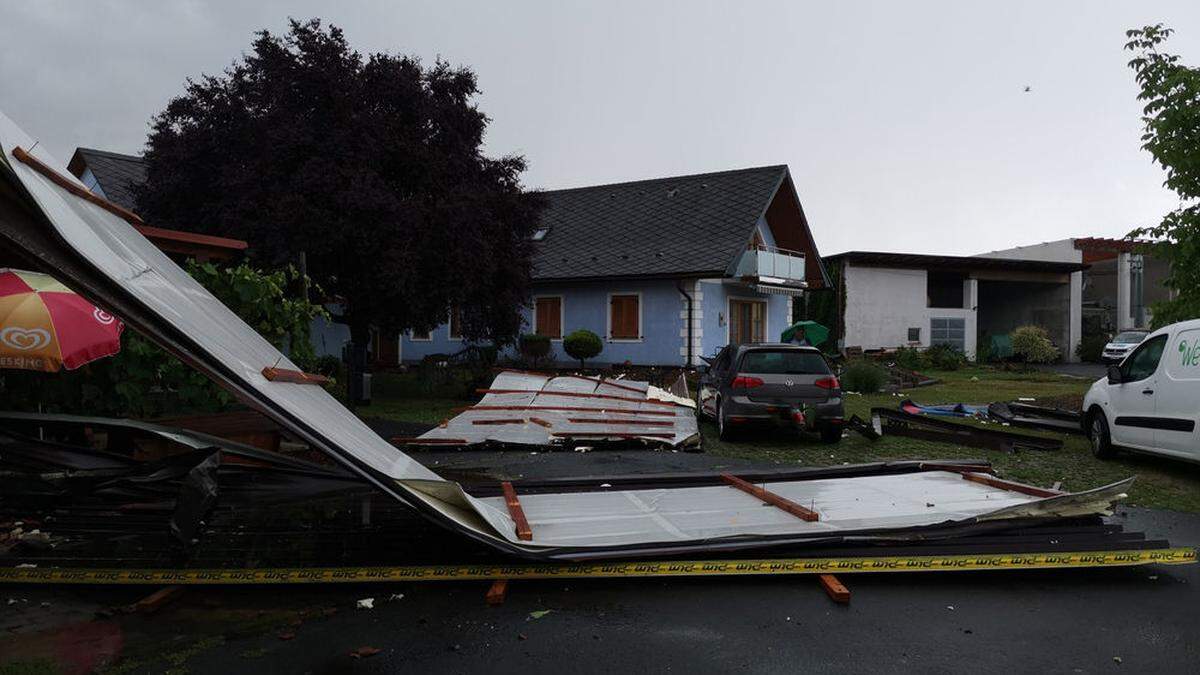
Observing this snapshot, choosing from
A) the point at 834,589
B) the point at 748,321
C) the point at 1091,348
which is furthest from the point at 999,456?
the point at 1091,348

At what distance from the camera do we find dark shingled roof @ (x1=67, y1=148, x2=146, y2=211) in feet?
87.6

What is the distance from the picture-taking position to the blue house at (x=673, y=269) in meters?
25.8

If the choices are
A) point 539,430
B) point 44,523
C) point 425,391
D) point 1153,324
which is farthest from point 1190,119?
point 425,391

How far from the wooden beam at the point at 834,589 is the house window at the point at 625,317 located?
2153cm

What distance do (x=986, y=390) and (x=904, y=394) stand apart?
116 inches

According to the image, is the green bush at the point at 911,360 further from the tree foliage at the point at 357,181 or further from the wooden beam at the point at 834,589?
the wooden beam at the point at 834,589

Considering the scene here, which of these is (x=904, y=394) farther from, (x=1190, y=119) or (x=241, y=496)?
(x=241, y=496)

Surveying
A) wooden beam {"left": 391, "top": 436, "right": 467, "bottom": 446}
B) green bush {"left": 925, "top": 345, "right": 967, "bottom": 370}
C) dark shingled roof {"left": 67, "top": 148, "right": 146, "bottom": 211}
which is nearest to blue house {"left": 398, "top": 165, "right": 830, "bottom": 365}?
green bush {"left": 925, "top": 345, "right": 967, "bottom": 370}

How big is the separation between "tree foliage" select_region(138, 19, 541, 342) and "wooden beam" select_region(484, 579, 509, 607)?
1232 centimetres

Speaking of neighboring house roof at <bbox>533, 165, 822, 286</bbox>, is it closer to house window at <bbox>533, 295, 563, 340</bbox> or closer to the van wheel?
house window at <bbox>533, 295, 563, 340</bbox>

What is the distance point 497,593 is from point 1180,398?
26.1 ft

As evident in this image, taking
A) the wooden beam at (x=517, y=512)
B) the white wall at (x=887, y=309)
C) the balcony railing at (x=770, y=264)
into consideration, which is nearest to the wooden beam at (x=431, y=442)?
the wooden beam at (x=517, y=512)

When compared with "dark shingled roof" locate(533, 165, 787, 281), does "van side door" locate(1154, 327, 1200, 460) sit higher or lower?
lower

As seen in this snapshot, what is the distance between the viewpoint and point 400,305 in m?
17.8
